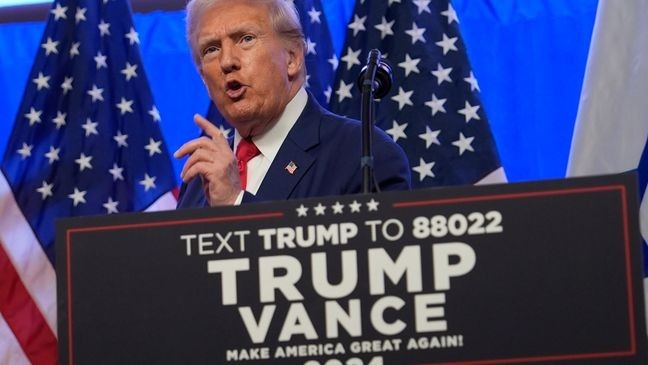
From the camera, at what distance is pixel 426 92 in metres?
3.53

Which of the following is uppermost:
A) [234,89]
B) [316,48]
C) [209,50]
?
[316,48]

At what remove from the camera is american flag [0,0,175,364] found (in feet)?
12.1

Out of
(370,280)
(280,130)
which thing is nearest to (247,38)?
(280,130)

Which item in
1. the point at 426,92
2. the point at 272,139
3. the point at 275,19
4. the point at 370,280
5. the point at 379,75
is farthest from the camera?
the point at 426,92

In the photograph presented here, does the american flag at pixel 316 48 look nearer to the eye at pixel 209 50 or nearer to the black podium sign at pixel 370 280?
the eye at pixel 209 50

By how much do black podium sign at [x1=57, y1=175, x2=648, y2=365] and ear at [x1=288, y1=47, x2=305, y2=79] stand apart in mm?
1048

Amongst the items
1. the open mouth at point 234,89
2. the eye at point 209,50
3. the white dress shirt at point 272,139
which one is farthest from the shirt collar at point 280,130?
the eye at point 209,50

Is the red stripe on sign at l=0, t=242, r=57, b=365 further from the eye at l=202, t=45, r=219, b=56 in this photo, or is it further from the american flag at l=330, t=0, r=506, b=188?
the eye at l=202, t=45, r=219, b=56

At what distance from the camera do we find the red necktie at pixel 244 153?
2.39 meters

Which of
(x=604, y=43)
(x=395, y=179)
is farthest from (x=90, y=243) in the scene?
(x=604, y=43)

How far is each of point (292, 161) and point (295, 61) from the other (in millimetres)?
387

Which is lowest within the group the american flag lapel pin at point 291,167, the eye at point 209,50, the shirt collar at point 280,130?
the american flag lapel pin at point 291,167

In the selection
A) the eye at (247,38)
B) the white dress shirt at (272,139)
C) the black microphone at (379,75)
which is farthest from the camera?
the eye at (247,38)

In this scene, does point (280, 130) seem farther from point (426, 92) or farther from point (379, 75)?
point (426, 92)
